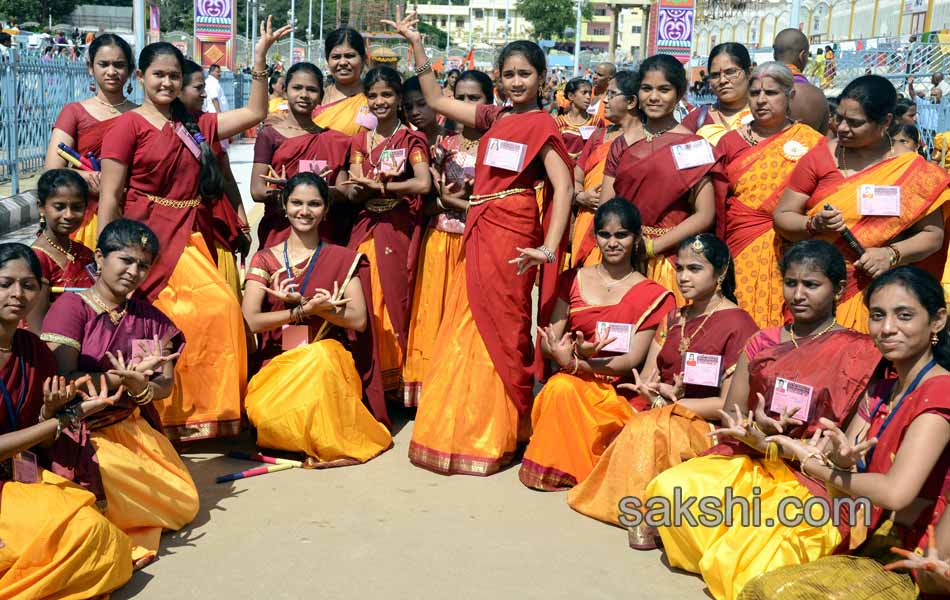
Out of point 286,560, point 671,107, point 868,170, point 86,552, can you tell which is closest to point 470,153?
point 671,107

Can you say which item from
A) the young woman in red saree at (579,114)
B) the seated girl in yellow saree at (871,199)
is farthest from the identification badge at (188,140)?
the young woman in red saree at (579,114)

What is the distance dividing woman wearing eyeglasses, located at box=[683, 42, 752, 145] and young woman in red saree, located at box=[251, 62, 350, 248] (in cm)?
202

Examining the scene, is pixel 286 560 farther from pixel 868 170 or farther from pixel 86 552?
pixel 868 170

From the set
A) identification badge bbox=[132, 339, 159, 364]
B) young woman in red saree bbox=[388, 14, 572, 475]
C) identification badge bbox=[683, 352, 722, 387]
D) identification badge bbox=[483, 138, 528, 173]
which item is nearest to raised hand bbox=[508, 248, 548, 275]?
young woman in red saree bbox=[388, 14, 572, 475]

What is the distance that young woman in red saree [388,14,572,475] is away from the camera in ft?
14.9

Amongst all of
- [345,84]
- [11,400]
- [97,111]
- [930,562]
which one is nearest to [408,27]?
[345,84]

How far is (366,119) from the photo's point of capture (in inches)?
219

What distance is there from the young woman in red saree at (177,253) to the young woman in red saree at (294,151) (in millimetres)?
509

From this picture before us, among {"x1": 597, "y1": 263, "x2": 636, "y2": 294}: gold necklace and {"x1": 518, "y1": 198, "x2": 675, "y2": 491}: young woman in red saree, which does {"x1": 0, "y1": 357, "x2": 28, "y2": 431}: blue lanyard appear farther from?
{"x1": 597, "y1": 263, "x2": 636, "y2": 294}: gold necklace

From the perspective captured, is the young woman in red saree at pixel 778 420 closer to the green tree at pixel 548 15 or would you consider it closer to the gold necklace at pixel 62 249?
the gold necklace at pixel 62 249

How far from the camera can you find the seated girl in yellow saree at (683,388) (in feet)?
12.8

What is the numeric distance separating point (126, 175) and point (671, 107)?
256cm

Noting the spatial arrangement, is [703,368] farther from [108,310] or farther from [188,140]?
[188,140]

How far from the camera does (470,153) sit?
5195mm
